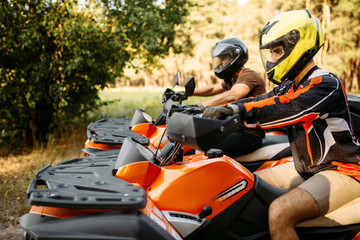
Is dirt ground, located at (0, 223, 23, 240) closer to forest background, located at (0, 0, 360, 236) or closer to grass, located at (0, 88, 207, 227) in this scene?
grass, located at (0, 88, 207, 227)

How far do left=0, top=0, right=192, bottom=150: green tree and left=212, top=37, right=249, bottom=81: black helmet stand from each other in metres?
3.23

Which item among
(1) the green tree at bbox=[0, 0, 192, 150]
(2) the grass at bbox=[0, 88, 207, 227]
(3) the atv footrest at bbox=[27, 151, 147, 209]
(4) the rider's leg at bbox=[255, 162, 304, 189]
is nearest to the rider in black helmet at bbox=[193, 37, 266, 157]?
(4) the rider's leg at bbox=[255, 162, 304, 189]

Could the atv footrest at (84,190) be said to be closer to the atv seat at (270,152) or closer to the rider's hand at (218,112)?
the rider's hand at (218,112)

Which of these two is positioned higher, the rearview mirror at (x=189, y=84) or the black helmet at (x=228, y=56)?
the black helmet at (x=228, y=56)

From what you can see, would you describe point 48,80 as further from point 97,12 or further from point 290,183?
point 290,183

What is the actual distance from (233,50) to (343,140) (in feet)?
6.79

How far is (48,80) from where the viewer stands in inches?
264

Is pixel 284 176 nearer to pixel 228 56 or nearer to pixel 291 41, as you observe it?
pixel 291 41

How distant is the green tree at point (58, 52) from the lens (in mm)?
6191

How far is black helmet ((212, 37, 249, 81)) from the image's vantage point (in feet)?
12.2

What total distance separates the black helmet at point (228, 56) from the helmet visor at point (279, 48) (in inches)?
60.2

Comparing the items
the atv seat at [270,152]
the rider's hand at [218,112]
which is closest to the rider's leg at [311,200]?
the rider's hand at [218,112]

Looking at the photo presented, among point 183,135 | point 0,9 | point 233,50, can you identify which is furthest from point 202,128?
point 0,9

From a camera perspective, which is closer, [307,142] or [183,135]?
[183,135]
